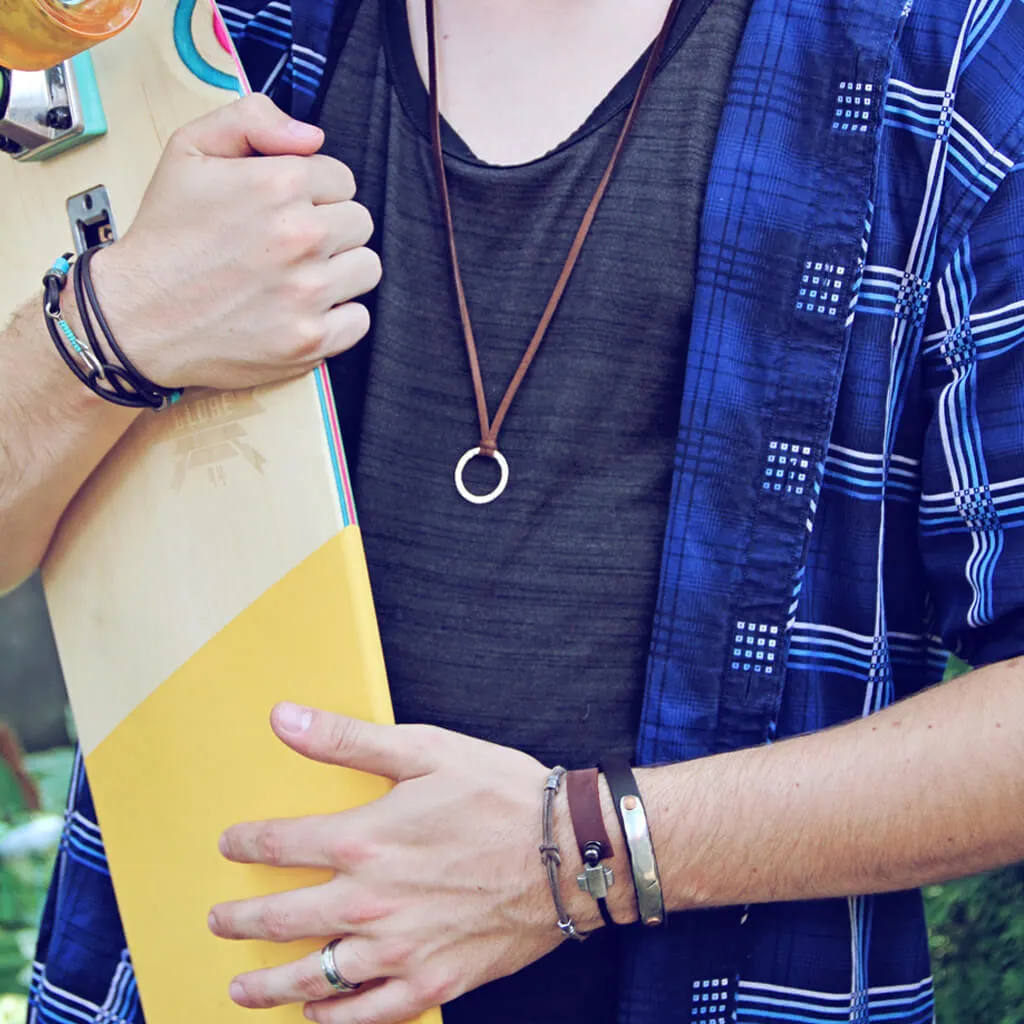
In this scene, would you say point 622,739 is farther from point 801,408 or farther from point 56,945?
point 56,945

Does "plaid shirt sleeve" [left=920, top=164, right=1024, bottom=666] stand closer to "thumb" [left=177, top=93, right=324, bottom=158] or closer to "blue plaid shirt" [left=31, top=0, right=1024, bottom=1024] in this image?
"blue plaid shirt" [left=31, top=0, right=1024, bottom=1024]

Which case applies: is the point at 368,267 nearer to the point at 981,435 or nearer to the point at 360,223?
the point at 360,223

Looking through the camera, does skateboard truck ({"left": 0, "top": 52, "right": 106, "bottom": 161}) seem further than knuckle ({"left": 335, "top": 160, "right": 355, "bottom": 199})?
Yes

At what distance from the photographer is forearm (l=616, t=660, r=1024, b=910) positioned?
91 cm

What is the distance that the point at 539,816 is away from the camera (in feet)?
3.12

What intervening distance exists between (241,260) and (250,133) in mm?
120

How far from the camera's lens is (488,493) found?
3.54 ft

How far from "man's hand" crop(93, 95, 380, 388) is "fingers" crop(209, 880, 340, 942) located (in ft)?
1.56

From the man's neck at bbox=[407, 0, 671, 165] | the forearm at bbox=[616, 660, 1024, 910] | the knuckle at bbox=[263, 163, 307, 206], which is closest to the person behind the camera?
the forearm at bbox=[616, 660, 1024, 910]

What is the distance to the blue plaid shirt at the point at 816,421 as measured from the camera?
1.02 metres

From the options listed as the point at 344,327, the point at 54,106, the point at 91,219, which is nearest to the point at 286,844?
the point at 344,327

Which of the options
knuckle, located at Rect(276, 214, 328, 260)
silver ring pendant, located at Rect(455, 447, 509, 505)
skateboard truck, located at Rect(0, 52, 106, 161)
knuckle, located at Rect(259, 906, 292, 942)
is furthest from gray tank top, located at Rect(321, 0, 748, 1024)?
skateboard truck, located at Rect(0, 52, 106, 161)

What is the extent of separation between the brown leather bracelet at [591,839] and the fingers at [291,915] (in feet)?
0.69

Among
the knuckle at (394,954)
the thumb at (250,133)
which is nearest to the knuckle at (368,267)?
the thumb at (250,133)
